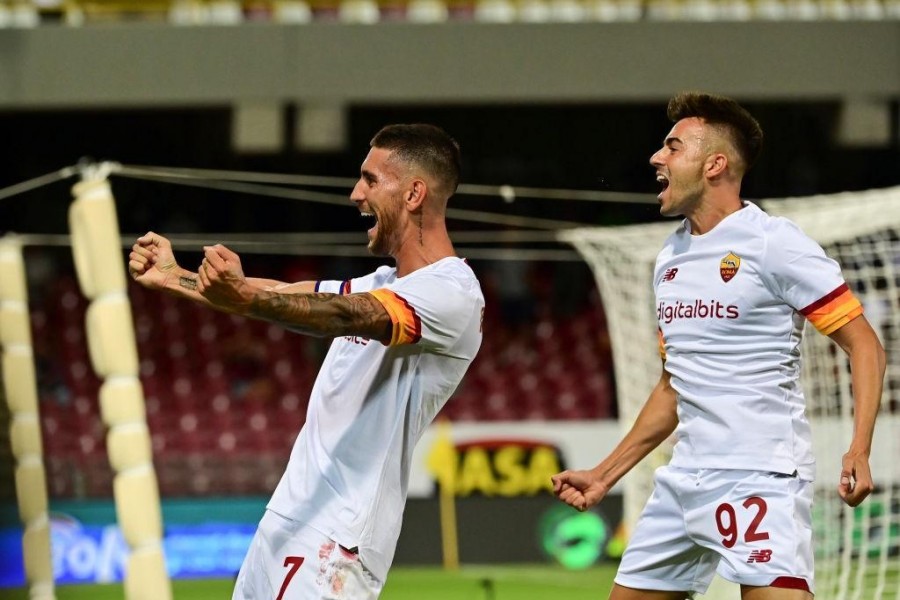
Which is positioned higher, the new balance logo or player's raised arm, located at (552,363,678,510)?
player's raised arm, located at (552,363,678,510)

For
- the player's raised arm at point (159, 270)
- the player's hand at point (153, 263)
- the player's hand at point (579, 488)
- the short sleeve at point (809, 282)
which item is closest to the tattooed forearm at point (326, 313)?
the player's raised arm at point (159, 270)

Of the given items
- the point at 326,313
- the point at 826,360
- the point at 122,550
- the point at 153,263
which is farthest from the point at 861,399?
the point at 122,550

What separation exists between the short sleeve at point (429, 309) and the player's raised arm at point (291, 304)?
3 centimetres

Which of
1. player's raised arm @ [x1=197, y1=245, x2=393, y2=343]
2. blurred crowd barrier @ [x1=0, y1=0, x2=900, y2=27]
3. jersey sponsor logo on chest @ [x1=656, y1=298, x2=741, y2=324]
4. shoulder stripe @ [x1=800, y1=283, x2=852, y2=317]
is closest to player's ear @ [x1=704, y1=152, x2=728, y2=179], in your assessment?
jersey sponsor logo on chest @ [x1=656, y1=298, x2=741, y2=324]

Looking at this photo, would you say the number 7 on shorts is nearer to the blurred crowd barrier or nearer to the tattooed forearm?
the tattooed forearm

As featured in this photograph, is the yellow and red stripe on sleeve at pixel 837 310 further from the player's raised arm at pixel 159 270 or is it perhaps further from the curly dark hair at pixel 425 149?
the player's raised arm at pixel 159 270

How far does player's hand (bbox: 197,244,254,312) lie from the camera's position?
8.55 ft

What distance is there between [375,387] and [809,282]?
1039mm

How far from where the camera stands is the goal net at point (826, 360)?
6504mm

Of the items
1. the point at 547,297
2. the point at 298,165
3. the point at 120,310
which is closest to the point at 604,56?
the point at 547,297

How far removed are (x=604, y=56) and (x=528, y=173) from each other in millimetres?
2891

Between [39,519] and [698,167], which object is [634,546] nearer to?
[698,167]

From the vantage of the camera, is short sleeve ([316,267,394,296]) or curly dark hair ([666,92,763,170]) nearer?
short sleeve ([316,267,394,296])

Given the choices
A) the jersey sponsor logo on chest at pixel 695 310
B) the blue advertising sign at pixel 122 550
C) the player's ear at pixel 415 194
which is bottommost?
the blue advertising sign at pixel 122 550
